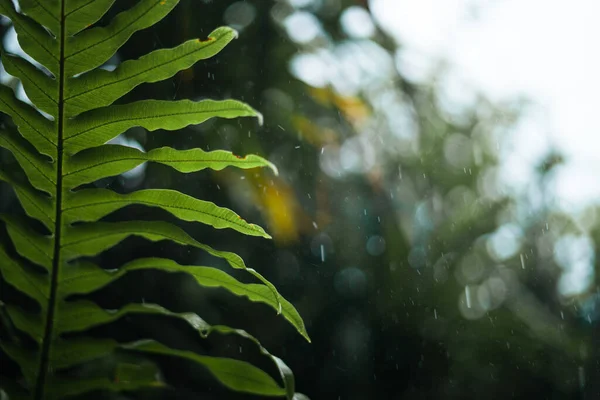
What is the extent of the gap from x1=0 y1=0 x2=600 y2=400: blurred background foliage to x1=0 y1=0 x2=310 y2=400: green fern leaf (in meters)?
0.82

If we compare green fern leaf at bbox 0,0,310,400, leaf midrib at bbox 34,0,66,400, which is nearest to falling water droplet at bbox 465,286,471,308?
green fern leaf at bbox 0,0,310,400

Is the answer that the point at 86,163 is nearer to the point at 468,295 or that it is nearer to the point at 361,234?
the point at 361,234

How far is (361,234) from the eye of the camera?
7.20 feet

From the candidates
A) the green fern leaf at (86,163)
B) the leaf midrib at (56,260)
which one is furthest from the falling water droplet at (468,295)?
the leaf midrib at (56,260)

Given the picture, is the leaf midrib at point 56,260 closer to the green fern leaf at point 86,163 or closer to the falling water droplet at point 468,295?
the green fern leaf at point 86,163

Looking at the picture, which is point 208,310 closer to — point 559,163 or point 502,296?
point 502,296

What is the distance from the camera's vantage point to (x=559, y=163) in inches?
116

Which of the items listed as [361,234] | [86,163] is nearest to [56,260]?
[86,163]

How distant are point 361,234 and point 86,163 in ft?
5.36

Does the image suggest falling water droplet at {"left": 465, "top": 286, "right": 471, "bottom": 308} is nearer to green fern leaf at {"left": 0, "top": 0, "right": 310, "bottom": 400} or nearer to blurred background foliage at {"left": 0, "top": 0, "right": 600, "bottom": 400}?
blurred background foliage at {"left": 0, "top": 0, "right": 600, "bottom": 400}

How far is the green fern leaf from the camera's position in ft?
1.86

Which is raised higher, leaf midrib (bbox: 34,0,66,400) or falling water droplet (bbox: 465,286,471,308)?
leaf midrib (bbox: 34,0,66,400)

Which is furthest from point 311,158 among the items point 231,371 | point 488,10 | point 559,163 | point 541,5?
point 541,5

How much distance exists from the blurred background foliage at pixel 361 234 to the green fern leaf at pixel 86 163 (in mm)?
819
